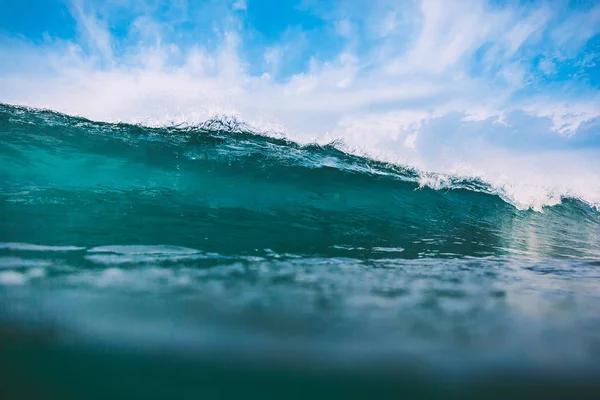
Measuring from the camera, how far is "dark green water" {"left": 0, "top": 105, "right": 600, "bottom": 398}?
1.10 m

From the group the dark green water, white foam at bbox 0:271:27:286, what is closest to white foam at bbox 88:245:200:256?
the dark green water

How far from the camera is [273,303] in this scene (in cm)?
180

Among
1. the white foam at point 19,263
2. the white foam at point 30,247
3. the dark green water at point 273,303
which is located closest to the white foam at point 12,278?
the dark green water at point 273,303

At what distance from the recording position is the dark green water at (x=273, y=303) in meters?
1.10

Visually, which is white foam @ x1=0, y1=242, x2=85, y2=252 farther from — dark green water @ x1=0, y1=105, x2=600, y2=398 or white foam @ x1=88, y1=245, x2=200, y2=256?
white foam @ x1=88, y1=245, x2=200, y2=256

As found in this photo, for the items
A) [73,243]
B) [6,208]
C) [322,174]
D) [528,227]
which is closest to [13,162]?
[6,208]

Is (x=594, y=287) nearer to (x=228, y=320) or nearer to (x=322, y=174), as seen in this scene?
(x=228, y=320)

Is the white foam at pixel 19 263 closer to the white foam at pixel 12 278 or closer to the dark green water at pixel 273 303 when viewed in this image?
the dark green water at pixel 273 303

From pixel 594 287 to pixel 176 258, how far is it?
10.6 feet

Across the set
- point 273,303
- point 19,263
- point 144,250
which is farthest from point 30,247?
point 273,303

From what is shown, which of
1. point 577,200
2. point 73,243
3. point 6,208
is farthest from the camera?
point 577,200

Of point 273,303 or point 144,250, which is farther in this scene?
point 144,250

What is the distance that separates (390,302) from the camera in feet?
6.25

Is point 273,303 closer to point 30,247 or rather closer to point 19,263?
point 19,263
